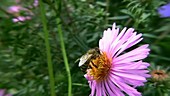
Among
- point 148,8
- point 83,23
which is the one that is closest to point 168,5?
point 148,8

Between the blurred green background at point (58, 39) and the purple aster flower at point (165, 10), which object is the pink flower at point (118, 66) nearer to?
the blurred green background at point (58, 39)

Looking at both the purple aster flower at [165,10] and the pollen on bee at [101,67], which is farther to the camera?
the purple aster flower at [165,10]

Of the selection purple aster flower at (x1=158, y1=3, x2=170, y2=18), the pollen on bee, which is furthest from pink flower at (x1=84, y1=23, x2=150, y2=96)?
purple aster flower at (x1=158, y1=3, x2=170, y2=18)

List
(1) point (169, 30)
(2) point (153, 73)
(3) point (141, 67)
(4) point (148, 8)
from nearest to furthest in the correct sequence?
(3) point (141, 67) → (2) point (153, 73) → (4) point (148, 8) → (1) point (169, 30)

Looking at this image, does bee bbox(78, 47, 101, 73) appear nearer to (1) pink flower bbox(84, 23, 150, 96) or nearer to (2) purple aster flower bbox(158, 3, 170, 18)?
(1) pink flower bbox(84, 23, 150, 96)

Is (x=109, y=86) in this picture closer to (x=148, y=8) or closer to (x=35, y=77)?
(x=148, y=8)

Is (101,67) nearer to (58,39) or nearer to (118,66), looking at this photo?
(118,66)

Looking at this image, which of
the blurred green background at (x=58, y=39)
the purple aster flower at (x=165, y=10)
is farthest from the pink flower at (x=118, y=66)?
the purple aster flower at (x=165, y=10)
